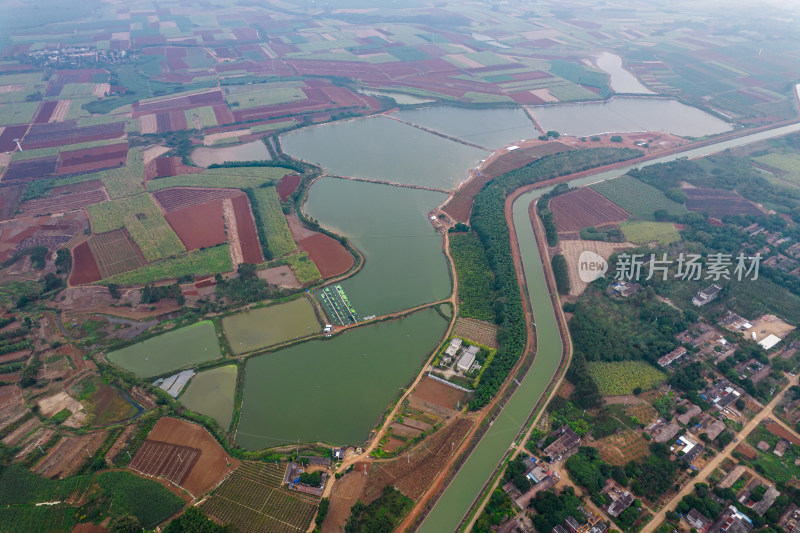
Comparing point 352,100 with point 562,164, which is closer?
point 562,164

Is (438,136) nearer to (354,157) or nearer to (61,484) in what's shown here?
(354,157)

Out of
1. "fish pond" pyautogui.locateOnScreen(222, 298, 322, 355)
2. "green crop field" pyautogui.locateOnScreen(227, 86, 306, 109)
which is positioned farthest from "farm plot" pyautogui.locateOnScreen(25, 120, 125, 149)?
"fish pond" pyautogui.locateOnScreen(222, 298, 322, 355)

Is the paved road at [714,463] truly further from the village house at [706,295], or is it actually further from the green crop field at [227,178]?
the green crop field at [227,178]

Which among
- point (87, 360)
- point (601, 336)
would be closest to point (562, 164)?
point (601, 336)

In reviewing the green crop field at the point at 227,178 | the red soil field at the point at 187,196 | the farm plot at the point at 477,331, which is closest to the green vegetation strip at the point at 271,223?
the green crop field at the point at 227,178

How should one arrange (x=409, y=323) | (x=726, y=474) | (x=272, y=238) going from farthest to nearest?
1. (x=272, y=238)
2. (x=409, y=323)
3. (x=726, y=474)

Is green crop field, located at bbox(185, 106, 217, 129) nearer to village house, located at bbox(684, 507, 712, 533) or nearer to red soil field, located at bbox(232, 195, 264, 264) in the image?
red soil field, located at bbox(232, 195, 264, 264)
